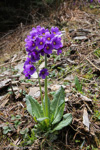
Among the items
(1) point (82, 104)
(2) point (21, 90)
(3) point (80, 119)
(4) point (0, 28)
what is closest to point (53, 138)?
(3) point (80, 119)

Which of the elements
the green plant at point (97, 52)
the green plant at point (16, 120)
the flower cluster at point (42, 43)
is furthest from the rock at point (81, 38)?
the green plant at point (16, 120)

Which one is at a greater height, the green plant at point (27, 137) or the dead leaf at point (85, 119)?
the dead leaf at point (85, 119)

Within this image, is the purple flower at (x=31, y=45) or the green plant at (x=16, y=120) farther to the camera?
the green plant at (x=16, y=120)

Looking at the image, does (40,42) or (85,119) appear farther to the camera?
(85,119)

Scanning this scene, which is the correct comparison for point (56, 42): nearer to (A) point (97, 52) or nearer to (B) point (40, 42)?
(B) point (40, 42)

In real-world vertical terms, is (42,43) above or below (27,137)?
above

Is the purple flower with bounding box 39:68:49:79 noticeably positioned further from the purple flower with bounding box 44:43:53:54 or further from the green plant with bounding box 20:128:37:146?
the green plant with bounding box 20:128:37:146

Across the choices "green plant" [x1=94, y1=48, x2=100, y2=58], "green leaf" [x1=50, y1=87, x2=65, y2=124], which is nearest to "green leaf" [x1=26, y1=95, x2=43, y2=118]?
"green leaf" [x1=50, y1=87, x2=65, y2=124]

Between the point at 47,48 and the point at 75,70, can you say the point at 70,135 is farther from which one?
the point at 75,70

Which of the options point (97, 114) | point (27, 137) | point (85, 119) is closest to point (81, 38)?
point (97, 114)

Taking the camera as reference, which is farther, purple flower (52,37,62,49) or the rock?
the rock

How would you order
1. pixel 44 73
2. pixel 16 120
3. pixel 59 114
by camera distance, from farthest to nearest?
pixel 16 120 → pixel 59 114 → pixel 44 73

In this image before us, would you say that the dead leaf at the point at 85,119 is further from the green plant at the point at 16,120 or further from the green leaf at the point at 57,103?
the green plant at the point at 16,120
